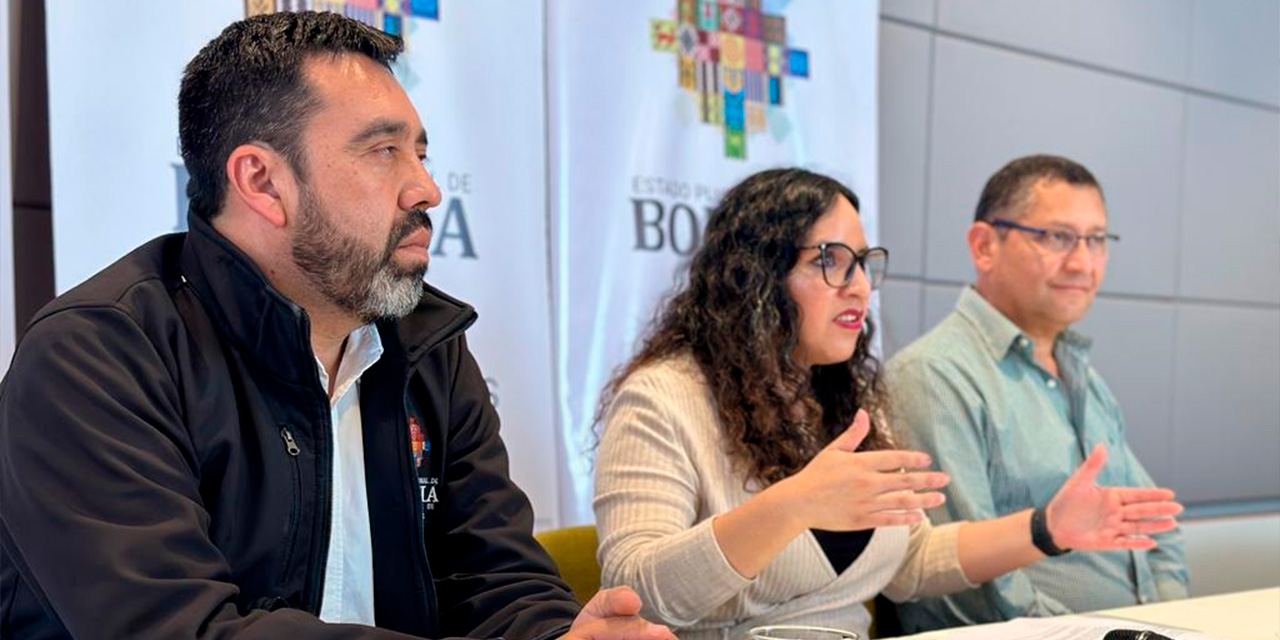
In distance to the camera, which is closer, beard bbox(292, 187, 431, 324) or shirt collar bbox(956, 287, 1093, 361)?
beard bbox(292, 187, 431, 324)

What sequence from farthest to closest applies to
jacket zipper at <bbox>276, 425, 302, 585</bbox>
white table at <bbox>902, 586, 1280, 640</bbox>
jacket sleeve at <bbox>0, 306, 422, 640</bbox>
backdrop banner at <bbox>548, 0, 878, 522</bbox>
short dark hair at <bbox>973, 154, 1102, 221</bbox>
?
1. backdrop banner at <bbox>548, 0, 878, 522</bbox>
2. short dark hair at <bbox>973, 154, 1102, 221</bbox>
3. white table at <bbox>902, 586, 1280, 640</bbox>
4. jacket zipper at <bbox>276, 425, 302, 585</bbox>
5. jacket sleeve at <bbox>0, 306, 422, 640</bbox>

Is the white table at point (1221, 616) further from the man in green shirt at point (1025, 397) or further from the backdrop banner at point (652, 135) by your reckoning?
the backdrop banner at point (652, 135)

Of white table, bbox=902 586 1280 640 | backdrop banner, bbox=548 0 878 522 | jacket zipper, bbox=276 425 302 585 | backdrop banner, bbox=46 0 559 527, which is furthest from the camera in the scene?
backdrop banner, bbox=548 0 878 522

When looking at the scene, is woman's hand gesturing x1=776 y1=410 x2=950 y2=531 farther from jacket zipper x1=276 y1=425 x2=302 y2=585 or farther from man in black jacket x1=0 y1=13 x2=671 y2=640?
jacket zipper x1=276 y1=425 x2=302 y2=585

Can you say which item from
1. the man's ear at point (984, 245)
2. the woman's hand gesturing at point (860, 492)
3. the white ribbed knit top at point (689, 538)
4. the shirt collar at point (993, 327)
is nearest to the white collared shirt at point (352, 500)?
the white ribbed knit top at point (689, 538)

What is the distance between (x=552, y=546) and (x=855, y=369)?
613mm

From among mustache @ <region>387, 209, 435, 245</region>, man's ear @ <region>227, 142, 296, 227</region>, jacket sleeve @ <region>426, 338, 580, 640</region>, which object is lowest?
jacket sleeve @ <region>426, 338, 580, 640</region>

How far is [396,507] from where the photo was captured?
1413 mm

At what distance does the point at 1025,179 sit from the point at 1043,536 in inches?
35.1

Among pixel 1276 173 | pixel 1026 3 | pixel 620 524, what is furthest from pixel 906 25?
pixel 620 524

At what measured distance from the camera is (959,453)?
7.36 feet

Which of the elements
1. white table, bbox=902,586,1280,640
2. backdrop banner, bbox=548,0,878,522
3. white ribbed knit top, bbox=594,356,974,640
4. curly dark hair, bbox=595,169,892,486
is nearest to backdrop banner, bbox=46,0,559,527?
backdrop banner, bbox=548,0,878,522

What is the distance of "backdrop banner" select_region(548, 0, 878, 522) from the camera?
9.12ft

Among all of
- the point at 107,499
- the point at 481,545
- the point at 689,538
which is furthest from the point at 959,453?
the point at 107,499
